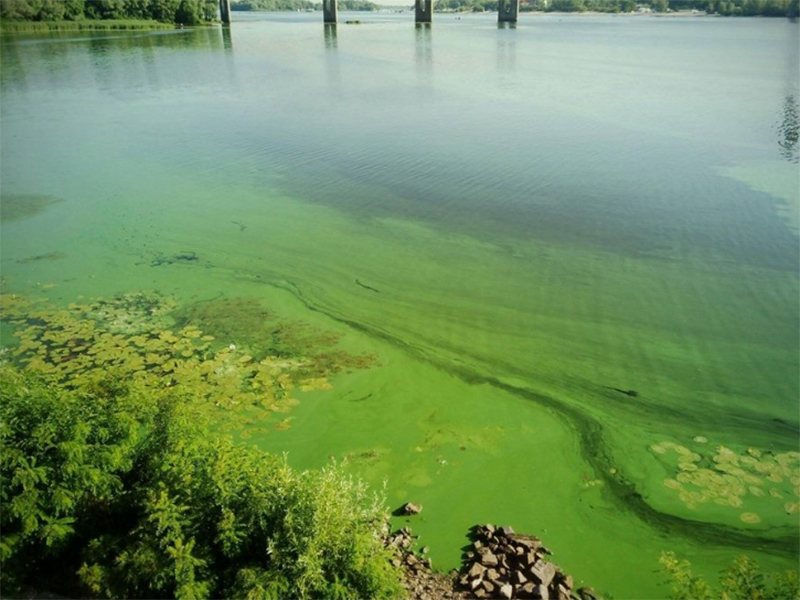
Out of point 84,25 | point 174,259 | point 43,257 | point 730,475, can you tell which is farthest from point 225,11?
point 730,475

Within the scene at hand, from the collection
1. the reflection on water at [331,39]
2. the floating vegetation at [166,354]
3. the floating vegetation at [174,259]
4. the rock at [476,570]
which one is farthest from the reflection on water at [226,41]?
the rock at [476,570]

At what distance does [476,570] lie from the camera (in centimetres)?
437

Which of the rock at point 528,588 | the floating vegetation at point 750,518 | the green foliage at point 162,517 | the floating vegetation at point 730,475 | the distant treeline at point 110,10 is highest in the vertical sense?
the distant treeline at point 110,10

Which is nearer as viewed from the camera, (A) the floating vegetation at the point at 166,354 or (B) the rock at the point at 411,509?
(B) the rock at the point at 411,509

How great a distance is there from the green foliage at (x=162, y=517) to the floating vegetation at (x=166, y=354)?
5.58ft

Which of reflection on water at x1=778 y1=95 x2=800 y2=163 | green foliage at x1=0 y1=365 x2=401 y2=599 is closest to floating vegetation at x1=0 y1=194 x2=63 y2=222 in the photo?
green foliage at x1=0 y1=365 x2=401 y2=599

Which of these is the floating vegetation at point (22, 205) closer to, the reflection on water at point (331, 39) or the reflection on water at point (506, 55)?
the reflection on water at point (506, 55)

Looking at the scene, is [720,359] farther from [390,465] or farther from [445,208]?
[445,208]

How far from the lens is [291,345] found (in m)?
7.35

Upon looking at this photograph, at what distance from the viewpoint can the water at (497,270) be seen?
527cm

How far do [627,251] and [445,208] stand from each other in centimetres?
348

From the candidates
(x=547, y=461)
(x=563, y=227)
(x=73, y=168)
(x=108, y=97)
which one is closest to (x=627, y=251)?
(x=563, y=227)

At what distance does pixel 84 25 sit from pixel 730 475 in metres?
57.8

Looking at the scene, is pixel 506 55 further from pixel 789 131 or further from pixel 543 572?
pixel 543 572
